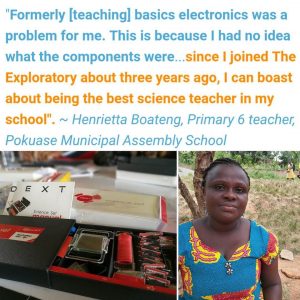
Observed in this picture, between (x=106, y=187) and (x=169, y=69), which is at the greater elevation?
(x=169, y=69)

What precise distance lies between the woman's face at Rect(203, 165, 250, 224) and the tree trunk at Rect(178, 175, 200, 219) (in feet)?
0.08

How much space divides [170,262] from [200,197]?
0.38ft

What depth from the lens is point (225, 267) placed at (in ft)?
1.70

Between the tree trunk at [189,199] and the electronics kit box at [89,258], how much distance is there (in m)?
0.08

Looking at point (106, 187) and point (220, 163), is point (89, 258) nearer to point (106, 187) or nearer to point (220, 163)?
point (220, 163)

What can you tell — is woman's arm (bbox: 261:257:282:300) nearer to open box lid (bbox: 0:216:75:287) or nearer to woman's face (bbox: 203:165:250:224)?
woman's face (bbox: 203:165:250:224)

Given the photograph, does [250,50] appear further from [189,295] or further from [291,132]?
[189,295]

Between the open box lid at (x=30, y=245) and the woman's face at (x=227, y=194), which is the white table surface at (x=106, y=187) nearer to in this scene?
the open box lid at (x=30, y=245)

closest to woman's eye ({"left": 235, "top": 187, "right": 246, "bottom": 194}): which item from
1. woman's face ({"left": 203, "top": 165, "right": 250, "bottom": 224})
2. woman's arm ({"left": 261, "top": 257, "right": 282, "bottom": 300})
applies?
woman's face ({"left": 203, "top": 165, "right": 250, "bottom": 224})

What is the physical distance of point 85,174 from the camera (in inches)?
42.0

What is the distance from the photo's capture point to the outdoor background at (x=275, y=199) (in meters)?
0.54

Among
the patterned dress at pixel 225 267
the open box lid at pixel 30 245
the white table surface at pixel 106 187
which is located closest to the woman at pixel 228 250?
the patterned dress at pixel 225 267

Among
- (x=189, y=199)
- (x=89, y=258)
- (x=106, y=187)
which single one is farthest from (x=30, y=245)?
(x=106, y=187)

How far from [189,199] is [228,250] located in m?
0.10
